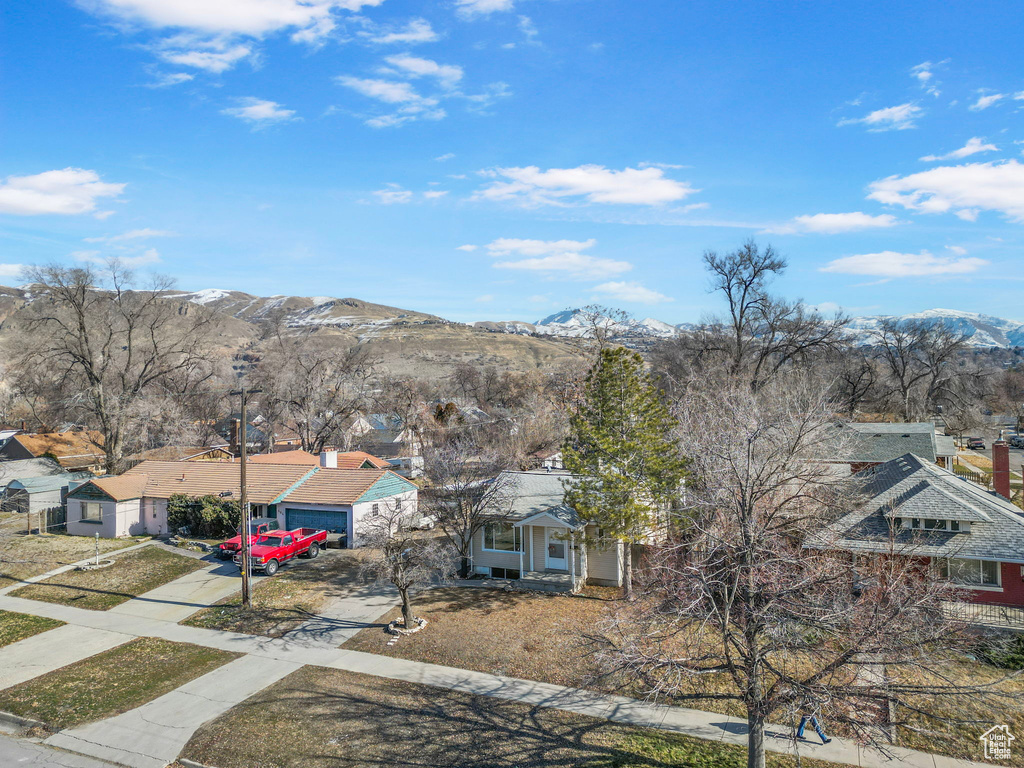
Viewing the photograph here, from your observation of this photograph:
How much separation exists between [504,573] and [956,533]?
16337 mm

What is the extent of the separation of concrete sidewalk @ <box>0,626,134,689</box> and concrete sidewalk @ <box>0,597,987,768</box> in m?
0.61

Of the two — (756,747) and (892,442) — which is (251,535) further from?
(892,442)

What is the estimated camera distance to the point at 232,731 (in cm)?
1365

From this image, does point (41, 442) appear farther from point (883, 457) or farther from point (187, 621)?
point (883, 457)

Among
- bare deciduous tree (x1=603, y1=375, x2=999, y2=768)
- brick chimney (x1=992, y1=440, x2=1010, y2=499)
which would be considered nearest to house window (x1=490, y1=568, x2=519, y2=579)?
bare deciduous tree (x1=603, y1=375, x2=999, y2=768)

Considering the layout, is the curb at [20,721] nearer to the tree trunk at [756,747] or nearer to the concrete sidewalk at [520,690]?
the concrete sidewalk at [520,690]

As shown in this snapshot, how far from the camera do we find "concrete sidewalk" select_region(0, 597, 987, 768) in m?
12.3

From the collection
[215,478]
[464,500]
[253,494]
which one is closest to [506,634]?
[464,500]

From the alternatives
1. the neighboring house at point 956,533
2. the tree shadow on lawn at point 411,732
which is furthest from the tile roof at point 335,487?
the neighboring house at point 956,533

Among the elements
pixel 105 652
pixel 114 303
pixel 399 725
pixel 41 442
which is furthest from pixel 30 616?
pixel 41 442

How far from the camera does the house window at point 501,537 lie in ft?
81.5

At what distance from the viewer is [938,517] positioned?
2080cm

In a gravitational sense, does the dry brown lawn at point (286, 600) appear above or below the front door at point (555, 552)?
below

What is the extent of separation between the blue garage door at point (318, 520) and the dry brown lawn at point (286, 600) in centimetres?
260
